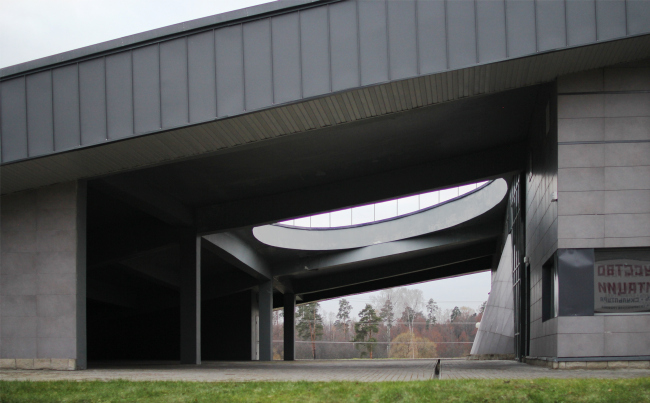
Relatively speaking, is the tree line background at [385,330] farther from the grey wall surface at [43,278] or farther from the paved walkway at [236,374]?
the grey wall surface at [43,278]

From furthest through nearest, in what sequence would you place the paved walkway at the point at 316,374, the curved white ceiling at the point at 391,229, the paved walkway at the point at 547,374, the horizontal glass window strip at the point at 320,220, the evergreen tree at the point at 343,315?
the evergreen tree at the point at 343,315 → the horizontal glass window strip at the point at 320,220 → the curved white ceiling at the point at 391,229 → the paved walkway at the point at 316,374 → the paved walkway at the point at 547,374

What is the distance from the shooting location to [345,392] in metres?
7.88

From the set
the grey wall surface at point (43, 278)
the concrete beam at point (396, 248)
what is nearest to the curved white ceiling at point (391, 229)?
the concrete beam at point (396, 248)

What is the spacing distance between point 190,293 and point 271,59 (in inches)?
498

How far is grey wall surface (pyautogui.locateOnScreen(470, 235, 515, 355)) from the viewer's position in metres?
28.1

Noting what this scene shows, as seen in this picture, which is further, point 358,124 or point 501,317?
point 501,317

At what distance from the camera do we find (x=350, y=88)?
13.8 meters

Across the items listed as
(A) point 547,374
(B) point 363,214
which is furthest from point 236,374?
(B) point 363,214

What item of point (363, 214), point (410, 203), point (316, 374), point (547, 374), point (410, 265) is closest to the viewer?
point (547, 374)

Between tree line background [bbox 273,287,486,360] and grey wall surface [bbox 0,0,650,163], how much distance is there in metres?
58.5

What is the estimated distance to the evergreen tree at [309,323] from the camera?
78750 millimetres

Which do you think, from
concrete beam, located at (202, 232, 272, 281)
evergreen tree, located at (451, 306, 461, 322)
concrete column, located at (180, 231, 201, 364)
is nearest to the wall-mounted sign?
concrete column, located at (180, 231, 201, 364)

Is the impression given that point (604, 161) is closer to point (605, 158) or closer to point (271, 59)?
point (605, 158)

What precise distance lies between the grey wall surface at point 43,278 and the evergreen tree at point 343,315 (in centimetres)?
7074
